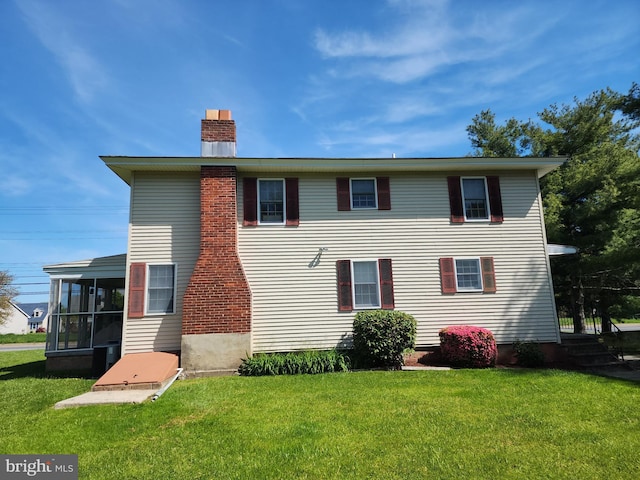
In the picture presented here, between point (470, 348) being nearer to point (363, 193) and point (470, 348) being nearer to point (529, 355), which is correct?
point (529, 355)

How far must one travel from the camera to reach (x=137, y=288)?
32.4 feet

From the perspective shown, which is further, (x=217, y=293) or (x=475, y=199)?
(x=475, y=199)

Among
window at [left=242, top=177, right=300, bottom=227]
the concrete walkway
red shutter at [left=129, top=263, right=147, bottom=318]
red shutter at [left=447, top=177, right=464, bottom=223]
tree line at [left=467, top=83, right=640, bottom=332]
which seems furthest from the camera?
tree line at [left=467, top=83, right=640, bottom=332]

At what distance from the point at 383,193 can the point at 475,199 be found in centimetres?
276

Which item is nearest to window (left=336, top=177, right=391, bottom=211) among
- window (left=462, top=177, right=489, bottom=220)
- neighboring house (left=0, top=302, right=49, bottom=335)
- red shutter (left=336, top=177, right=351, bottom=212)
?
red shutter (left=336, top=177, right=351, bottom=212)

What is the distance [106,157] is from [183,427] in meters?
7.48

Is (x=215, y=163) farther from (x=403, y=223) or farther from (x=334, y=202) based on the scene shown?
(x=403, y=223)

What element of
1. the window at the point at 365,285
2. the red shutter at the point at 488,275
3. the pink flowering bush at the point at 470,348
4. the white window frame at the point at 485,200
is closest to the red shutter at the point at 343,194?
the window at the point at 365,285

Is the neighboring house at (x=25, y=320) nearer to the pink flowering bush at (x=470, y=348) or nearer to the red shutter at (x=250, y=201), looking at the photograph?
the red shutter at (x=250, y=201)

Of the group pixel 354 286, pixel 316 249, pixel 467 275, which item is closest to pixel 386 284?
pixel 354 286

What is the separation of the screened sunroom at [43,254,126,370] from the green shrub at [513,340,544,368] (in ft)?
35.3

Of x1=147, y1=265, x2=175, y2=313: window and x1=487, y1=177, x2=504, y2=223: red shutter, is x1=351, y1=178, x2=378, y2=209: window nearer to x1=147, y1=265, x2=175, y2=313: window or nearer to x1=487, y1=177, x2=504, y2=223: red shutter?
x1=487, y1=177, x2=504, y2=223: red shutter

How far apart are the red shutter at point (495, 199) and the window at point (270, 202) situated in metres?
5.62

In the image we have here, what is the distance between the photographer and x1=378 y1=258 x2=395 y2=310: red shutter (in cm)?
1047
